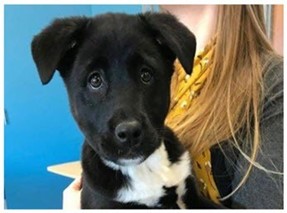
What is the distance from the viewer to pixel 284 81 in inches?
42.5

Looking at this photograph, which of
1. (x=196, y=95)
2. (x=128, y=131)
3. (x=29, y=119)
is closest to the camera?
(x=128, y=131)

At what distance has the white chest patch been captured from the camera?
98cm

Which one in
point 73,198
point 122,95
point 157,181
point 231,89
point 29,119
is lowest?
point 29,119

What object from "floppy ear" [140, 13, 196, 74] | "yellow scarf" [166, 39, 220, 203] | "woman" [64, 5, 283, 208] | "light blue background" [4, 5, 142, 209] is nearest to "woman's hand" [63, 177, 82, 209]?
"woman" [64, 5, 283, 208]

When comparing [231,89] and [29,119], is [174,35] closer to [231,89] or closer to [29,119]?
[231,89]

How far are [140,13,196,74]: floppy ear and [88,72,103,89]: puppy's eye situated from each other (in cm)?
16

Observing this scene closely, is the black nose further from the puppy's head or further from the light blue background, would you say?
the light blue background

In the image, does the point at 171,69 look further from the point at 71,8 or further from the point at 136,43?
the point at 71,8

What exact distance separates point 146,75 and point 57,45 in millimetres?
196

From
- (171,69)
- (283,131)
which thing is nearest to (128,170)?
(171,69)

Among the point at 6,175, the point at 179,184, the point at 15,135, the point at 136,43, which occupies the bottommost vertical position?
the point at 6,175

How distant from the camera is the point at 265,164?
1.04 meters

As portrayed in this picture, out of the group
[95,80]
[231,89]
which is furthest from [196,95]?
[95,80]
